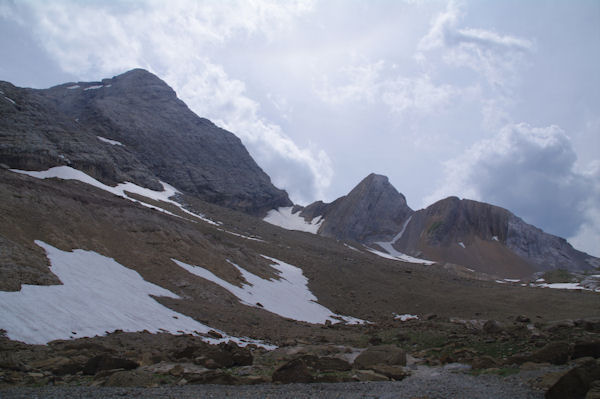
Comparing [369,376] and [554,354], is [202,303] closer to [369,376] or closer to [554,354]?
[369,376]

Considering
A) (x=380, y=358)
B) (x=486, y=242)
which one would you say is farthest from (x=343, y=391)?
(x=486, y=242)

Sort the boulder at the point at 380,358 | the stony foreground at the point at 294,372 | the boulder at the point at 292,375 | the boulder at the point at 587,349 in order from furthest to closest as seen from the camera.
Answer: the boulder at the point at 380,358 → the boulder at the point at 587,349 → the boulder at the point at 292,375 → the stony foreground at the point at 294,372

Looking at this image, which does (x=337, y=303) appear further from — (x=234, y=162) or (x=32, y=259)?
(x=234, y=162)

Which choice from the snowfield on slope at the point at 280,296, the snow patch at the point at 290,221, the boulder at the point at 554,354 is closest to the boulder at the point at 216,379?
the boulder at the point at 554,354

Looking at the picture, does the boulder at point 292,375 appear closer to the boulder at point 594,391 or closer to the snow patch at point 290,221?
the boulder at point 594,391

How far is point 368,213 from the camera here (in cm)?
12812

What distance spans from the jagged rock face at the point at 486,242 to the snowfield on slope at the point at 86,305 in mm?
95917

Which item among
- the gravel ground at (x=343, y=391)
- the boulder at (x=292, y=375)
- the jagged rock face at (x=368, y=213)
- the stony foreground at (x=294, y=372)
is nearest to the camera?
the gravel ground at (x=343, y=391)

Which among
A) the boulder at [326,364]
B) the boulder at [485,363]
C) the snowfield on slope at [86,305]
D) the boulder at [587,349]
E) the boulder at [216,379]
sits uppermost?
the boulder at [587,349]

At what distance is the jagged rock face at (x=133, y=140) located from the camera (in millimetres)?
67500

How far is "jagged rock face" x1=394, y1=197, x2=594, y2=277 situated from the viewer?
102 meters

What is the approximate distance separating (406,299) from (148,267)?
29.3m

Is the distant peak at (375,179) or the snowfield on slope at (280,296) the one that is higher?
the distant peak at (375,179)

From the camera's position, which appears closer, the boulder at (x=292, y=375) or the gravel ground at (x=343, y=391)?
the gravel ground at (x=343, y=391)
